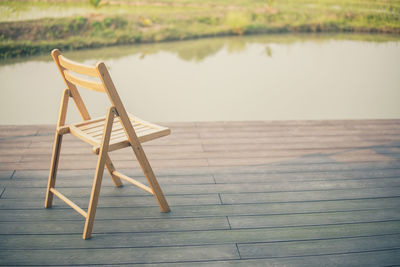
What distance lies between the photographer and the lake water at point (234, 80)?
476cm

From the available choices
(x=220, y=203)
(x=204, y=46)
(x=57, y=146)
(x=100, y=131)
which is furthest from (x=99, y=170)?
(x=204, y=46)

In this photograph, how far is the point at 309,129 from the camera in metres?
3.38

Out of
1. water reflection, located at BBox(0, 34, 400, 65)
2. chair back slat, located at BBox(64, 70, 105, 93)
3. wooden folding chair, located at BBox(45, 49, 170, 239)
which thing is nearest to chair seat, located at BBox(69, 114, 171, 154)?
wooden folding chair, located at BBox(45, 49, 170, 239)

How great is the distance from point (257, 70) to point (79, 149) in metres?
3.98

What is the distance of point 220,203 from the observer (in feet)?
7.01

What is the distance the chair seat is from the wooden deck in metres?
0.43

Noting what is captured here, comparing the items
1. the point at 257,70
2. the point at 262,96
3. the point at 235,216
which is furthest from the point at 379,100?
the point at 235,216

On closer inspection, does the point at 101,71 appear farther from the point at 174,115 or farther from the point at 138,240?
the point at 174,115

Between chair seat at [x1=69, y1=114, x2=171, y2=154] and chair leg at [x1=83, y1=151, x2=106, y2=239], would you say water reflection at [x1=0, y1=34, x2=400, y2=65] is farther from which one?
chair leg at [x1=83, y1=151, x2=106, y2=239]

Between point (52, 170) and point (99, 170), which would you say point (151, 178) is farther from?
point (52, 170)

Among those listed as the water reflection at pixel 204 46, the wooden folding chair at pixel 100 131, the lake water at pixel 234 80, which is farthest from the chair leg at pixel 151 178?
the water reflection at pixel 204 46

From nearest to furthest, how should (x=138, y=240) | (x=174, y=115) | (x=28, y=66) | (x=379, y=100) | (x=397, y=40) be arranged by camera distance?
(x=138, y=240) < (x=174, y=115) < (x=379, y=100) < (x=28, y=66) < (x=397, y=40)

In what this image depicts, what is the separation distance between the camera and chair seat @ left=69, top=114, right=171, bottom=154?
70.6 inches

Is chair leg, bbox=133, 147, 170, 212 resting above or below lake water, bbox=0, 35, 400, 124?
above
